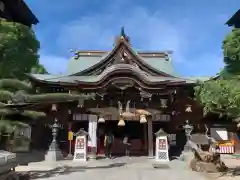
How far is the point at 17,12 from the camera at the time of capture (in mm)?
18312

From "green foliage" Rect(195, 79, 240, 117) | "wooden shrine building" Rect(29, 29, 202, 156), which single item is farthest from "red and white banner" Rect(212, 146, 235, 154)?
"green foliage" Rect(195, 79, 240, 117)

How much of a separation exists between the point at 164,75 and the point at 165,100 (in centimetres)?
257

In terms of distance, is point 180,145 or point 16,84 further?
point 180,145

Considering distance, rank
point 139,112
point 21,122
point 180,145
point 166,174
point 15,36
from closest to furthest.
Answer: point 21,122
point 166,174
point 15,36
point 139,112
point 180,145

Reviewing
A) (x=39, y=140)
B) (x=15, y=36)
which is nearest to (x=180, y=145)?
(x=39, y=140)

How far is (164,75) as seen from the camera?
22.1 metres

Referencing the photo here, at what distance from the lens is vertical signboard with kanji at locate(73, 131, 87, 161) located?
1766 cm

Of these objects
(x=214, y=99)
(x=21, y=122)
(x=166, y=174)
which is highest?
(x=214, y=99)

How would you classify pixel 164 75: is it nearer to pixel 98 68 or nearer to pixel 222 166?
pixel 98 68

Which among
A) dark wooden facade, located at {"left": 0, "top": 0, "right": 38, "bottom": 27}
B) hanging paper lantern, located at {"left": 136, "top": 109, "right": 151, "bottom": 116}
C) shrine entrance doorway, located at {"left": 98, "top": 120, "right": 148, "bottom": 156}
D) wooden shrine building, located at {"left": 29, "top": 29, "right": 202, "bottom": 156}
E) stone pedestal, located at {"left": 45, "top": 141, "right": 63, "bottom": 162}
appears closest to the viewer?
dark wooden facade, located at {"left": 0, "top": 0, "right": 38, "bottom": 27}

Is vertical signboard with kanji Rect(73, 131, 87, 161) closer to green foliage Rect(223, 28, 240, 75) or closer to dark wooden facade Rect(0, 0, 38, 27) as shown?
dark wooden facade Rect(0, 0, 38, 27)

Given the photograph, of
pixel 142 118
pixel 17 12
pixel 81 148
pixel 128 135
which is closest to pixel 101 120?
pixel 81 148

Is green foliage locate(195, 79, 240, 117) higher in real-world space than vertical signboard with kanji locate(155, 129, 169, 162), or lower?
higher

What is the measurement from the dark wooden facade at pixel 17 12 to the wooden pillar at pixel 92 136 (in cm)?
739
